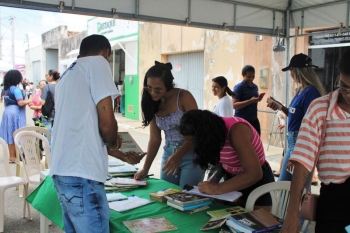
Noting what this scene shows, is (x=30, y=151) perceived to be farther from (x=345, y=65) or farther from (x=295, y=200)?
(x=345, y=65)

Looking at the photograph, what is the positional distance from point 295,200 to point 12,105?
5984mm

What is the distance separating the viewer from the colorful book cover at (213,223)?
1.72 metres

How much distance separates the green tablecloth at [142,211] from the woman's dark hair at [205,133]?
0.30 metres

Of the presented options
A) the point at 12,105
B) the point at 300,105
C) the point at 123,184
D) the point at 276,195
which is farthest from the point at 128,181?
the point at 12,105

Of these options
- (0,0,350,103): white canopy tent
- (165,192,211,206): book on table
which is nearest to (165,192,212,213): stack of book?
(165,192,211,206): book on table

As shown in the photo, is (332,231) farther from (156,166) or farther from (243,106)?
(156,166)

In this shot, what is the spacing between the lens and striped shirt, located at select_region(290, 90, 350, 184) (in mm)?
1420

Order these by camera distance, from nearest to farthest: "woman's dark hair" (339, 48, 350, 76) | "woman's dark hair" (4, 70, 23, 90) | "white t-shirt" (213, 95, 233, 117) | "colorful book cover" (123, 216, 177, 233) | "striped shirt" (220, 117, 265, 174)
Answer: "woman's dark hair" (339, 48, 350, 76) → "colorful book cover" (123, 216, 177, 233) → "striped shirt" (220, 117, 265, 174) → "white t-shirt" (213, 95, 233, 117) → "woman's dark hair" (4, 70, 23, 90)

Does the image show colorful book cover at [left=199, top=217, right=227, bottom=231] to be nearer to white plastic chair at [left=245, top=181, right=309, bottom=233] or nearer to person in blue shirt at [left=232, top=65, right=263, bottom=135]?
white plastic chair at [left=245, top=181, right=309, bottom=233]

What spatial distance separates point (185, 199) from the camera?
205cm

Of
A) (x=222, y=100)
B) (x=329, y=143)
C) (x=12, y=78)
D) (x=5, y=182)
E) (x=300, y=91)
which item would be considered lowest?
(x=5, y=182)

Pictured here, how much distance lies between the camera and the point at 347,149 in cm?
141

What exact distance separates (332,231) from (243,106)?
3.68 m

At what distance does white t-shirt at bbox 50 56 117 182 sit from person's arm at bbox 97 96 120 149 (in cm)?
2
